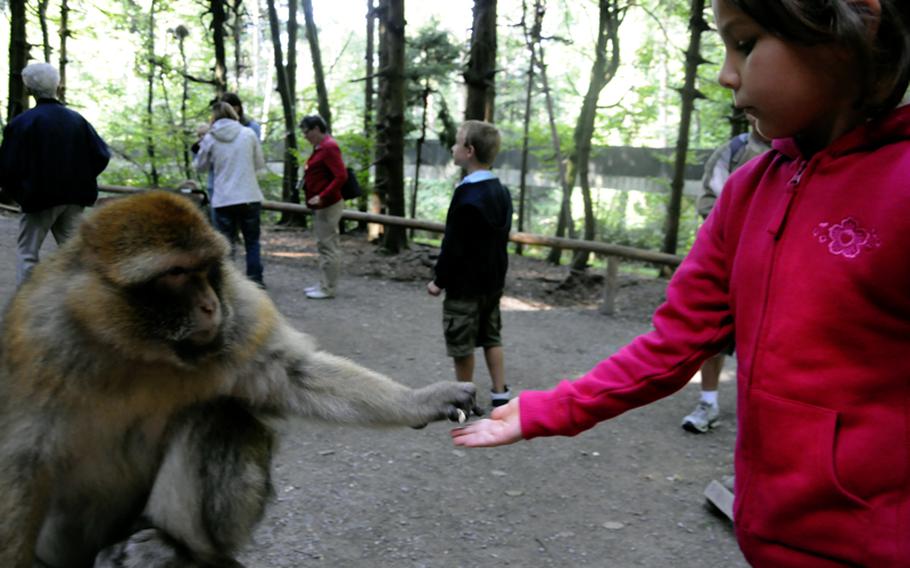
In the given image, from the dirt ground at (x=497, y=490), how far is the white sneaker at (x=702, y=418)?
0.06m

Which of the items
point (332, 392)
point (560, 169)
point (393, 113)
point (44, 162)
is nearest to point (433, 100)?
Result: point (560, 169)

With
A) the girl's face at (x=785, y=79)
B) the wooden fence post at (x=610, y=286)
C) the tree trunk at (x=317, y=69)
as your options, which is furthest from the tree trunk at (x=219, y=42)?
the girl's face at (x=785, y=79)

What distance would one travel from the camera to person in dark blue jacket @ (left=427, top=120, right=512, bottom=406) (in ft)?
14.0

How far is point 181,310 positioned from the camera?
1920 mm

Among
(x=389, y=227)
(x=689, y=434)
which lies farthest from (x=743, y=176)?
(x=389, y=227)

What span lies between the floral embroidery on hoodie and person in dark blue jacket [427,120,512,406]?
10.1 ft

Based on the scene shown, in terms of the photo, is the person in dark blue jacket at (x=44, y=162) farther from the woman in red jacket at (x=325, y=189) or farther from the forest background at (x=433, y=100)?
the forest background at (x=433, y=100)

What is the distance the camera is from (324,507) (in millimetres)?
3459

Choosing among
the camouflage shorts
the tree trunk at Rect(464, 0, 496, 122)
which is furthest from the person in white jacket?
the camouflage shorts

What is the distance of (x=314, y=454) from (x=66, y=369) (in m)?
2.27

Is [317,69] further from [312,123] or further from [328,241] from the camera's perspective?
[328,241]

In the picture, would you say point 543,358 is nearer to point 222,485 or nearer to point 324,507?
point 324,507

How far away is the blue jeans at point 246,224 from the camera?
23.3 ft

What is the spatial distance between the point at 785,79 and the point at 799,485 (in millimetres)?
623
